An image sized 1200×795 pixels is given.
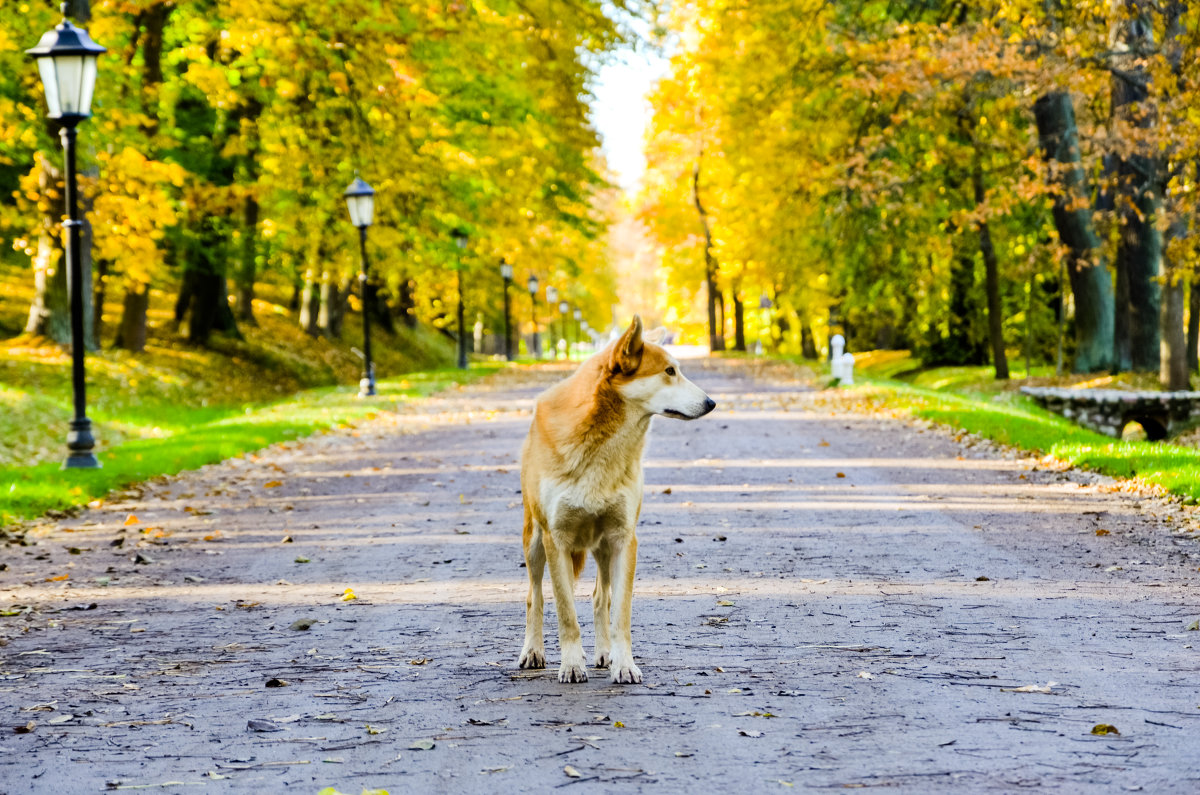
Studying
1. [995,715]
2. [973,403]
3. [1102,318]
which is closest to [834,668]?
[995,715]

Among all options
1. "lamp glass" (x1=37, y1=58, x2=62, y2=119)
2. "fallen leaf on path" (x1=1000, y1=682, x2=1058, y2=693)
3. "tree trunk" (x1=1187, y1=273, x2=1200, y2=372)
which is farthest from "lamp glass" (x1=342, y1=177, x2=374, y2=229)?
"fallen leaf on path" (x1=1000, y1=682, x2=1058, y2=693)

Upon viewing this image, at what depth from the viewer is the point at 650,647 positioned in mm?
6332

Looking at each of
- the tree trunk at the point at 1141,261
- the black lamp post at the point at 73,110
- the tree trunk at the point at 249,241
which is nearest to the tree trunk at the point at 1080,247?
the tree trunk at the point at 1141,261

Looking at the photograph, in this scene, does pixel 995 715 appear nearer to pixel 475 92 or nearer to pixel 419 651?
pixel 419 651

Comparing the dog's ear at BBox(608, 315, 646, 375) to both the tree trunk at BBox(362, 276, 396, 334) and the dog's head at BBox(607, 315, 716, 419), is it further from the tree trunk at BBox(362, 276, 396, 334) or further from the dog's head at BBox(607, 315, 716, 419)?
the tree trunk at BBox(362, 276, 396, 334)

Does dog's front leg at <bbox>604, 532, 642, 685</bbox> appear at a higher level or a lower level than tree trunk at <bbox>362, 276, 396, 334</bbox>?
lower

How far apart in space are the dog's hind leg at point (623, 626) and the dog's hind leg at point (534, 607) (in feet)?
1.48

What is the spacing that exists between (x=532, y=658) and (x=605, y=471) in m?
0.99

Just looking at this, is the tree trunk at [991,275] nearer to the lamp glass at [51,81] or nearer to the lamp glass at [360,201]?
A: the lamp glass at [360,201]

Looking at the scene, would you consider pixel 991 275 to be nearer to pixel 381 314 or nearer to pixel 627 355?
pixel 627 355

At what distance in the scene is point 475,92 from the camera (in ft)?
102

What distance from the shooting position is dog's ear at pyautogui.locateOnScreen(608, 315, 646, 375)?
5.63m

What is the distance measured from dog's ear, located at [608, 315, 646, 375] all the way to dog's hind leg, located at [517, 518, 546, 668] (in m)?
0.83

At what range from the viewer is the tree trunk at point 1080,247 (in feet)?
86.7
